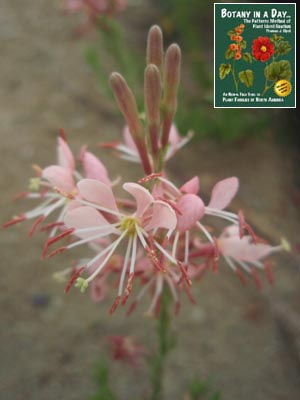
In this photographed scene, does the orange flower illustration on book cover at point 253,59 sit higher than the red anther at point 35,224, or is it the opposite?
the orange flower illustration on book cover at point 253,59

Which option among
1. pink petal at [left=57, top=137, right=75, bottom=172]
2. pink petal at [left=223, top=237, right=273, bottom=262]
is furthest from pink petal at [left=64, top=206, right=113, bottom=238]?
pink petal at [left=223, top=237, right=273, bottom=262]

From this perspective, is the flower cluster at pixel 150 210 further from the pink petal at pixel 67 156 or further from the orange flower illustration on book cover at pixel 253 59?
the orange flower illustration on book cover at pixel 253 59

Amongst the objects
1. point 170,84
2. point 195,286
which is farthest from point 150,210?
point 195,286

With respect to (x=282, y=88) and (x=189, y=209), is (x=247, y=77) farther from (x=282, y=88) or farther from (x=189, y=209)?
(x=189, y=209)

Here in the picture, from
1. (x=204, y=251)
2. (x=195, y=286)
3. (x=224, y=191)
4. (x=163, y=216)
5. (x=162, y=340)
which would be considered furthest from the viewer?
(x=195, y=286)

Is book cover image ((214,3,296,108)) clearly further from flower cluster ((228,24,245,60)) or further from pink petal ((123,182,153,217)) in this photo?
pink petal ((123,182,153,217))

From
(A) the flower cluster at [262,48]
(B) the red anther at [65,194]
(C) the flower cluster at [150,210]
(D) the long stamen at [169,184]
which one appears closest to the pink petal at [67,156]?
(C) the flower cluster at [150,210]

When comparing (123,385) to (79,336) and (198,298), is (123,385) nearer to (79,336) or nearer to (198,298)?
(79,336)
